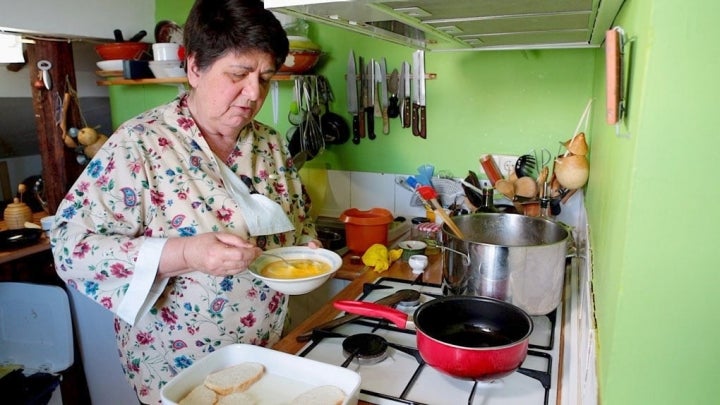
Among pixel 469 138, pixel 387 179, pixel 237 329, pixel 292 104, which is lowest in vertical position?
pixel 237 329

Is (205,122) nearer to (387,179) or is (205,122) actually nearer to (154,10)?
(387,179)

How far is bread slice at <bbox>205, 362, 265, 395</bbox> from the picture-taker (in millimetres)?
840

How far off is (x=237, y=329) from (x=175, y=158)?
16.7 inches

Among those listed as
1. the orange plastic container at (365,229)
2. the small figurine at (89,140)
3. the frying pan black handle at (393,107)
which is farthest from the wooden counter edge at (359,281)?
the small figurine at (89,140)

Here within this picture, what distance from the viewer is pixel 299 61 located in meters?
1.95

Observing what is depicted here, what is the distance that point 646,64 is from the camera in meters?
0.51

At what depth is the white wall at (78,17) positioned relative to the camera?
2.03 meters

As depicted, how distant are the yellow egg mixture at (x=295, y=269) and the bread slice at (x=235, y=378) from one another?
8.8 inches

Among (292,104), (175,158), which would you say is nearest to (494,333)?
(175,158)

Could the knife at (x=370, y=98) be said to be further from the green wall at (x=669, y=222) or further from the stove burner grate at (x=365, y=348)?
Answer: the green wall at (x=669, y=222)

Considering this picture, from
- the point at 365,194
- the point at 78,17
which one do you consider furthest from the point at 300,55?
the point at 78,17

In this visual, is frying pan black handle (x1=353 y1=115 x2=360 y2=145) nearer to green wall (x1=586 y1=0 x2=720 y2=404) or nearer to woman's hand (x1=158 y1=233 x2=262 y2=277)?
woman's hand (x1=158 y1=233 x2=262 y2=277)

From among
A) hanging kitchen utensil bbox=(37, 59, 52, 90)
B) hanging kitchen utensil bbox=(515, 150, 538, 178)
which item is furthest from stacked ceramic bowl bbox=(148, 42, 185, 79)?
hanging kitchen utensil bbox=(515, 150, 538, 178)

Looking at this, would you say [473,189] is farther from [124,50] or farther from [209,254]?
[124,50]
